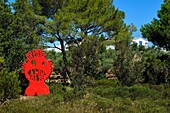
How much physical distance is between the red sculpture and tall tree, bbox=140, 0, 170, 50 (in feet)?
20.9

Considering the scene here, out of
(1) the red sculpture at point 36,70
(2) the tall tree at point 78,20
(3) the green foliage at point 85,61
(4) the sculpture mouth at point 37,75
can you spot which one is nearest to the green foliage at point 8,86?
(1) the red sculpture at point 36,70

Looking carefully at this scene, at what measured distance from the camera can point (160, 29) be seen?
596 inches

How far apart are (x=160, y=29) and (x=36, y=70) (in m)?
6.81

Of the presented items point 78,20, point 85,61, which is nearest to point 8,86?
point 85,61

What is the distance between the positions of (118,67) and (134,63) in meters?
0.61

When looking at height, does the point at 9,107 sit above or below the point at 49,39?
below

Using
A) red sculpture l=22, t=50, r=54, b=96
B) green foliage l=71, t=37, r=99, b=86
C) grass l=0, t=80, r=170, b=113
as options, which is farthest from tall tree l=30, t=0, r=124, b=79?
grass l=0, t=80, r=170, b=113

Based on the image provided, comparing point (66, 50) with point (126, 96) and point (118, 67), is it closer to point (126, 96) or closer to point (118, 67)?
point (118, 67)

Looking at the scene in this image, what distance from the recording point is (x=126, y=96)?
9109mm

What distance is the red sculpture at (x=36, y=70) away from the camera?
10578mm

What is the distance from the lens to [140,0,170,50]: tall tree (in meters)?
15.0

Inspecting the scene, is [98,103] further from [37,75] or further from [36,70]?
[36,70]

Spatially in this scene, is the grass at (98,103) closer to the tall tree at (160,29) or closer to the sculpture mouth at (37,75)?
the sculpture mouth at (37,75)

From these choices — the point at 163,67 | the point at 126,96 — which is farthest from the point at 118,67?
the point at 126,96
